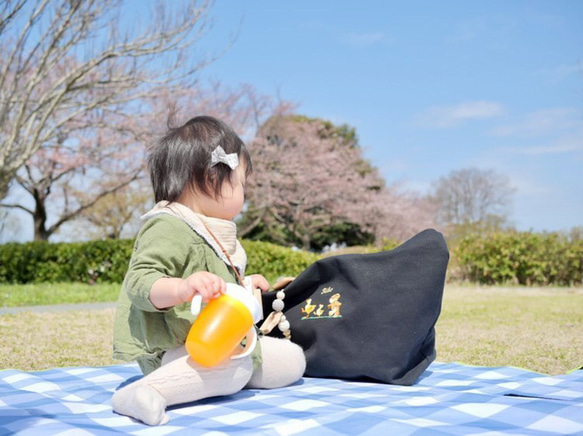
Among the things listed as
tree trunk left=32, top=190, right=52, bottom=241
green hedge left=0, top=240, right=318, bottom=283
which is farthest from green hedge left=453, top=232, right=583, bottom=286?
tree trunk left=32, top=190, right=52, bottom=241

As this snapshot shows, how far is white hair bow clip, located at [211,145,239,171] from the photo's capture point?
6.86 feet

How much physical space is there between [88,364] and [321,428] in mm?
2095

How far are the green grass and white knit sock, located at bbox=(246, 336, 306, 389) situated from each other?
17.0 feet

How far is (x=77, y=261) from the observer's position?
32.0 feet

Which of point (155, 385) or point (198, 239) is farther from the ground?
point (198, 239)

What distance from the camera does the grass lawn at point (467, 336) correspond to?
133 inches

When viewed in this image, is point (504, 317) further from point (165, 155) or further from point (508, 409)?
point (165, 155)

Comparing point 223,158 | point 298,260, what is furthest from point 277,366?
point 298,260

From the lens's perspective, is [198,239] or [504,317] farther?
[504,317]

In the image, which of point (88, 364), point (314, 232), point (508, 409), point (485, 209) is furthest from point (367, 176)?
point (508, 409)

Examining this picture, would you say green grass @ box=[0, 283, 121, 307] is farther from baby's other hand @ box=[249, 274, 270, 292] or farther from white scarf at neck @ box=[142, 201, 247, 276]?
white scarf at neck @ box=[142, 201, 247, 276]

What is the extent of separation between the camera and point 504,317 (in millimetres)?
5699

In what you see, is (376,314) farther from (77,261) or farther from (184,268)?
(77,261)

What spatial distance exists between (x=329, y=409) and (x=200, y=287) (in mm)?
587
